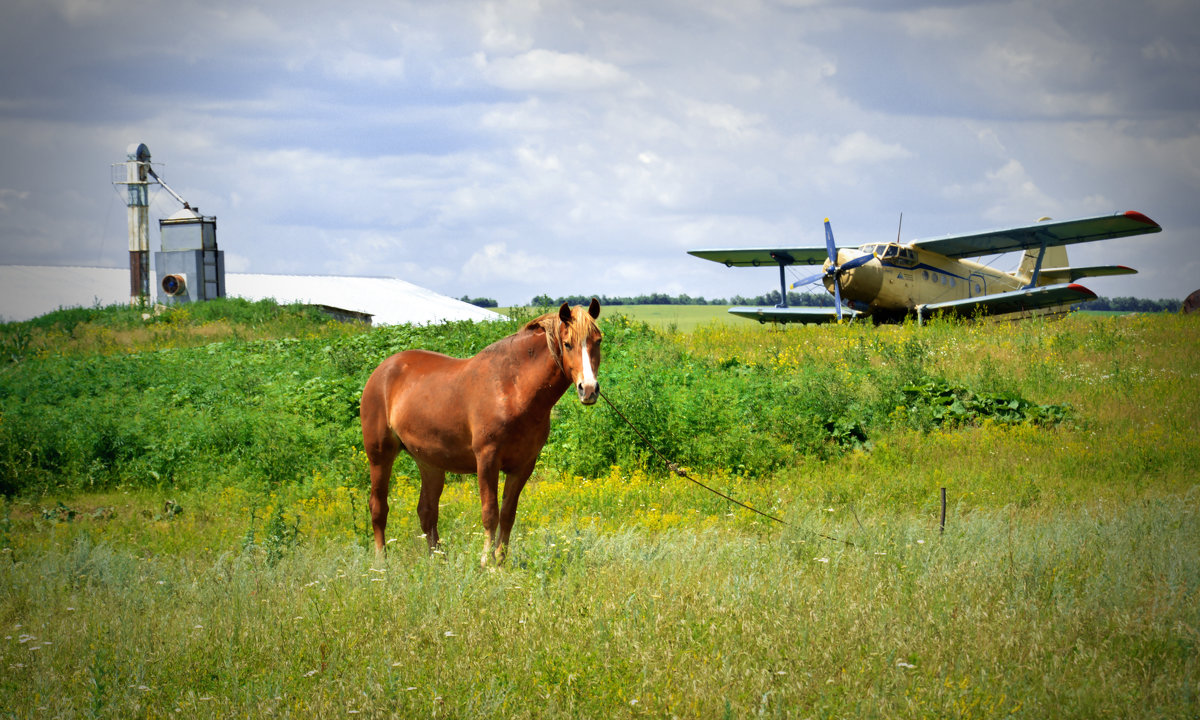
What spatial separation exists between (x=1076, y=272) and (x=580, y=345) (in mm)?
37791

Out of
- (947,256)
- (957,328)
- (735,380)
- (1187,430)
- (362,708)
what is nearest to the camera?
(362,708)

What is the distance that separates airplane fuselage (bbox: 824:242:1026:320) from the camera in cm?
2823

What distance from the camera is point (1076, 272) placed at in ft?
117

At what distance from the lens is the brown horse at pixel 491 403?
5.59 meters

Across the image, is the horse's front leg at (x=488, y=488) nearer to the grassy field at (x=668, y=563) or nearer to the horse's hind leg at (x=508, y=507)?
the horse's hind leg at (x=508, y=507)

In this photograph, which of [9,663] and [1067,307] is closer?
[9,663]

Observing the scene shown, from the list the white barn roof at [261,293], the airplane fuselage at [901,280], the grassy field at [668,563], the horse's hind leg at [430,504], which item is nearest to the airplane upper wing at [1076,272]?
the airplane fuselage at [901,280]

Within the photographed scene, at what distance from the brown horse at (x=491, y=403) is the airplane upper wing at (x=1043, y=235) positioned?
79.4ft

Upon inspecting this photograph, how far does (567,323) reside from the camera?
18.1ft

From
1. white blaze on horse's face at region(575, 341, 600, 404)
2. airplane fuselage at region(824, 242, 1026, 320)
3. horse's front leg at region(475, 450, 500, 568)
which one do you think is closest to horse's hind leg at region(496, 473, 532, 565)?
horse's front leg at region(475, 450, 500, 568)

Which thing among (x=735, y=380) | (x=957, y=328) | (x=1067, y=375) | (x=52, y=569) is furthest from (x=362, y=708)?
(x=957, y=328)

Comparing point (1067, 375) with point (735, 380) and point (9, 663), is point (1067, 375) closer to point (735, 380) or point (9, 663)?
point (735, 380)

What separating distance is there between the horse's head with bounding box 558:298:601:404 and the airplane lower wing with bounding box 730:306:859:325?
26.5 meters

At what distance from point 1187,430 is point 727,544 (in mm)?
9205
